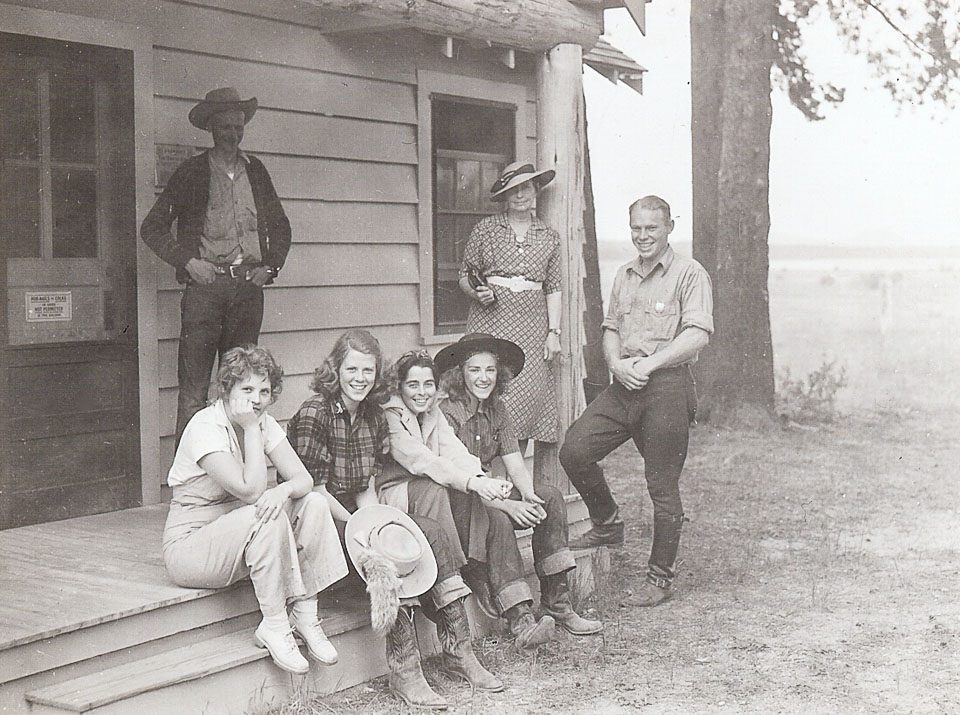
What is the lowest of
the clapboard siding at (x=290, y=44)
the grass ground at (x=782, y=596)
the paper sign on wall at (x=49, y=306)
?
the grass ground at (x=782, y=596)

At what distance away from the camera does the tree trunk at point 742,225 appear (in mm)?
11695

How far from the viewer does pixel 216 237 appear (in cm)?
571

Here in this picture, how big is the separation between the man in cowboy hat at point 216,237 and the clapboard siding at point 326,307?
0.31 m

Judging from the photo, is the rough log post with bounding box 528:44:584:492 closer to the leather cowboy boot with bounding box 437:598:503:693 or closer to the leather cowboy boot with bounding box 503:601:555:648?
the leather cowboy boot with bounding box 503:601:555:648

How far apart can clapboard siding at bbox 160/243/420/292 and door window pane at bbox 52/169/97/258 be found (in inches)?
50.2

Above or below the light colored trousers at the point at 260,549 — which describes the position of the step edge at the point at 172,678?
below

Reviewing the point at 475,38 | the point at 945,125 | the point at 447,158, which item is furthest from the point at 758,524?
the point at 945,125

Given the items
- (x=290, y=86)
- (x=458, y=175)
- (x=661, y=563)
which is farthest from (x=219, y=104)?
(x=661, y=563)

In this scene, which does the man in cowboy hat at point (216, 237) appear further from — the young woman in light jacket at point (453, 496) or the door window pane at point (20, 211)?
the young woman in light jacket at point (453, 496)

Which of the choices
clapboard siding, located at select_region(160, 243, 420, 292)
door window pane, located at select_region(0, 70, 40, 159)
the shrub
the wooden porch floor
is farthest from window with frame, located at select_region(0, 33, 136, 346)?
the shrub

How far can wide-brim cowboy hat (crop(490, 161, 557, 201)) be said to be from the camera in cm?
599

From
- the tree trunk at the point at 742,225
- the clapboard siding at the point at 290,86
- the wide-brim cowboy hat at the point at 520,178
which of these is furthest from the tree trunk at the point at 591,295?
the wide-brim cowboy hat at the point at 520,178

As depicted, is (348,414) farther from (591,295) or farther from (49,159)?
(591,295)

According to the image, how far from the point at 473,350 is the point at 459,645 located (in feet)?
4.34
